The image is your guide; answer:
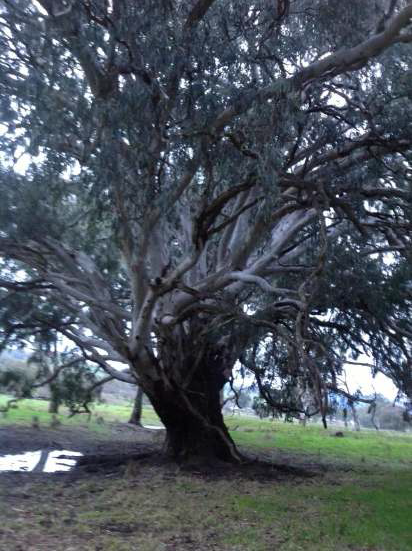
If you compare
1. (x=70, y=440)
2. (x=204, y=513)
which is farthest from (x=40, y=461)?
(x=204, y=513)

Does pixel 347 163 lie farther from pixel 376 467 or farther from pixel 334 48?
pixel 376 467

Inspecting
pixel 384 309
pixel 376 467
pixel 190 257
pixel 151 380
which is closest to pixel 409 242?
pixel 384 309

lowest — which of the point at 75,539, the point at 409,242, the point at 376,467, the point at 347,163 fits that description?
the point at 75,539

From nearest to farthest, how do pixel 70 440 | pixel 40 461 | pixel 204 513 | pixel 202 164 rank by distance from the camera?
pixel 204 513, pixel 202 164, pixel 40 461, pixel 70 440

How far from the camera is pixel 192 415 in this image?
562 inches

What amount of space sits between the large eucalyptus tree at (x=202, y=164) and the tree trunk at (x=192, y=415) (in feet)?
0.13

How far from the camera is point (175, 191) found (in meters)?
10.9

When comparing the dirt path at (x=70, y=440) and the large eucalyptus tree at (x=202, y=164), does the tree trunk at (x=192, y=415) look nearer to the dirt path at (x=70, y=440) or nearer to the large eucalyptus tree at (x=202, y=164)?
the large eucalyptus tree at (x=202, y=164)

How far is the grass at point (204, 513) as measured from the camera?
26.0 feet

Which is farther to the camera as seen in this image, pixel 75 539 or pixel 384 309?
pixel 384 309

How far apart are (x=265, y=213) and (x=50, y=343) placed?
985 cm

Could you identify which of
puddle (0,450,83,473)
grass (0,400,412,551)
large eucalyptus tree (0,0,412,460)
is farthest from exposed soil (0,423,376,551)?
large eucalyptus tree (0,0,412,460)

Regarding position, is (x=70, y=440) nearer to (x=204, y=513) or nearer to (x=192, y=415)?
(x=192, y=415)

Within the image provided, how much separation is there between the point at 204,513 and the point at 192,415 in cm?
470
